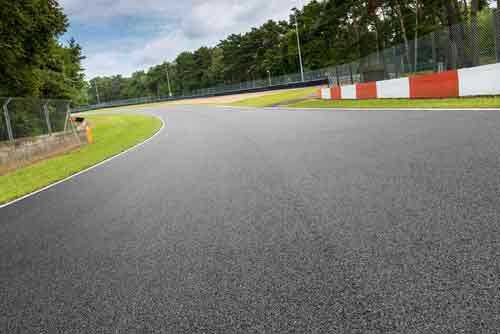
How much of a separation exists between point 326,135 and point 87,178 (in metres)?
5.63

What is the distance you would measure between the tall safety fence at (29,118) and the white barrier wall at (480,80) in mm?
15105

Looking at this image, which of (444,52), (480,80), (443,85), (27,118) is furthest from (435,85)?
(27,118)

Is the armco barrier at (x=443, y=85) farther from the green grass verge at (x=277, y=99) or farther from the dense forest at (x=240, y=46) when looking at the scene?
the green grass verge at (x=277, y=99)

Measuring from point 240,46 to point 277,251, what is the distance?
108 m

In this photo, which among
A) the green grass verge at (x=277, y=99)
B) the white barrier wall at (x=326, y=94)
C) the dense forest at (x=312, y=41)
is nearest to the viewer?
the white barrier wall at (x=326, y=94)

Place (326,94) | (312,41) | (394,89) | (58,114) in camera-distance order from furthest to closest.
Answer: (312,41)
(326,94)
(58,114)
(394,89)

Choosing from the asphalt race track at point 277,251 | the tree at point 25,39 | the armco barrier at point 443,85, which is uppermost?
the tree at point 25,39

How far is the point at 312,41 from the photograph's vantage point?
82312 mm

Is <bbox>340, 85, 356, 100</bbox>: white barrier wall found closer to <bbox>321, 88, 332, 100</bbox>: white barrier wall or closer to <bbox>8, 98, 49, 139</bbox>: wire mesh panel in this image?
<bbox>321, 88, 332, 100</bbox>: white barrier wall

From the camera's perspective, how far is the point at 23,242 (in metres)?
4.21

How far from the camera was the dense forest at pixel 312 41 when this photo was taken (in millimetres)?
52656

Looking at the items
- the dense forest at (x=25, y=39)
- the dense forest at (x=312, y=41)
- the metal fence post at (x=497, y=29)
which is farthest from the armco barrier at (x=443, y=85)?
the dense forest at (x=25, y=39)

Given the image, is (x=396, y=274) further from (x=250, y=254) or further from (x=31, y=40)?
(x=31, y=40)

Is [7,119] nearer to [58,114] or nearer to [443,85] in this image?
[58,114]
